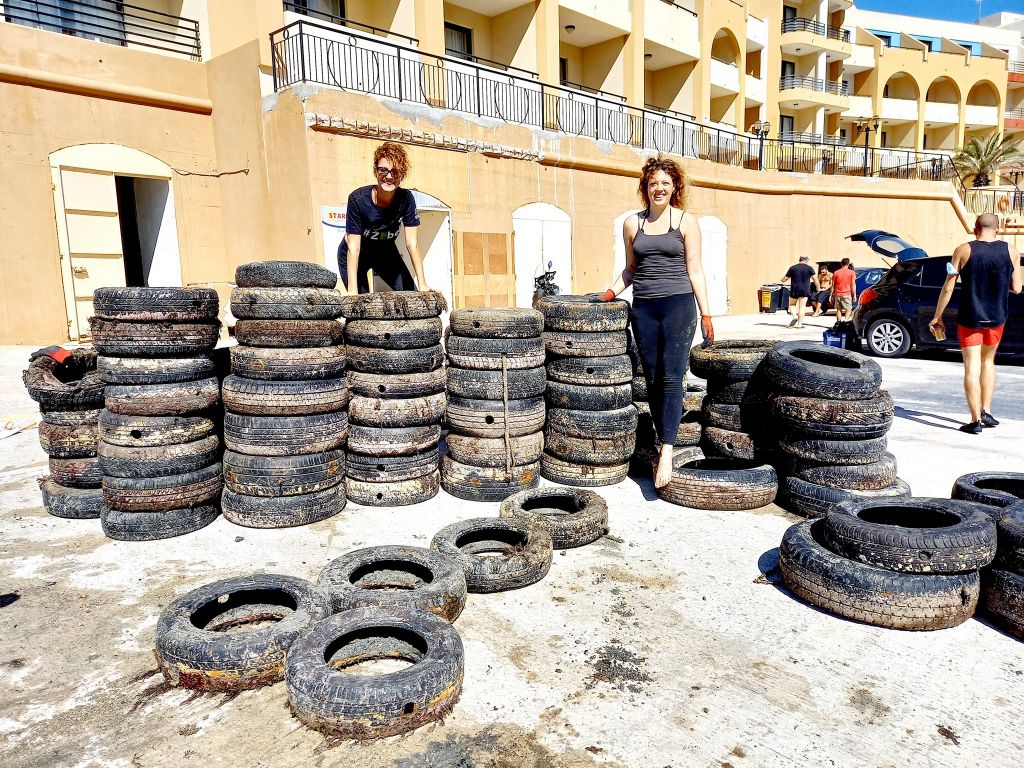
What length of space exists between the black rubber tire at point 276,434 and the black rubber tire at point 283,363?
30 centimetres

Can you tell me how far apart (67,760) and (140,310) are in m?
2.93

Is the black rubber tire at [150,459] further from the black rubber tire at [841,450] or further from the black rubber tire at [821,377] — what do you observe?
the black rubber tire at [841,450]

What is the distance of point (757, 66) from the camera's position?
3303cm

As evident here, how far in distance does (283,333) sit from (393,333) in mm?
795

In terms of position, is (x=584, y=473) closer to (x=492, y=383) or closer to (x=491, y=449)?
(x=491, y=449)

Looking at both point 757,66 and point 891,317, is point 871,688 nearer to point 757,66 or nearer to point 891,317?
point 891,317

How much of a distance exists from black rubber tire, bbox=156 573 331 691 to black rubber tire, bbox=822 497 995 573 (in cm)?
267

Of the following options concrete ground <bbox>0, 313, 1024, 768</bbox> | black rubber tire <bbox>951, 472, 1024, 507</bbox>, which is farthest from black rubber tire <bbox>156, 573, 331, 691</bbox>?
black rubber tire <bbox>951, 472, 1024, 507</bbox>

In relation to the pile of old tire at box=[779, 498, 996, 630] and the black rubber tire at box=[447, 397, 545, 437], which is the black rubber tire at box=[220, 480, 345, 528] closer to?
the black rubber tire at box=[447, 397, 545, 437]

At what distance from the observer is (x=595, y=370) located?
203 inches

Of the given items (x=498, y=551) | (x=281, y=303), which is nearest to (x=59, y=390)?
(x=281, y=303)

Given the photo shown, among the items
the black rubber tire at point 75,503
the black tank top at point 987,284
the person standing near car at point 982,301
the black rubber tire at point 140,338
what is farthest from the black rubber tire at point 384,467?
the black tank top at point 987,284

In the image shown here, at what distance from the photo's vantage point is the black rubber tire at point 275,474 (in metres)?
Answer: 4.53

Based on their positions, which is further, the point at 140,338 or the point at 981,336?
the point at 981,336
